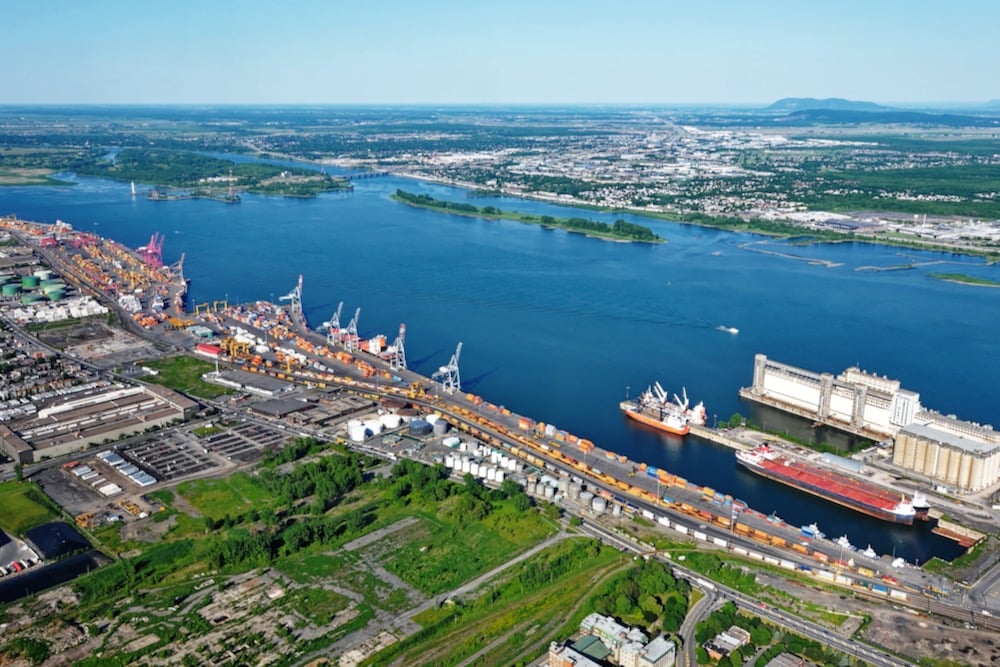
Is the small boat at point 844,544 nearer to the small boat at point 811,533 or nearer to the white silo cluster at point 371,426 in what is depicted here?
the small boat at point 811,533

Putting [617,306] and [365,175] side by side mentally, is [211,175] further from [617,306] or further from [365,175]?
[617,306]

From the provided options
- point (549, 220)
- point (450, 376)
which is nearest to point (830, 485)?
point (450, 376)

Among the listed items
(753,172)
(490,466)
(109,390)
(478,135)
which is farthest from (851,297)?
(478,135)

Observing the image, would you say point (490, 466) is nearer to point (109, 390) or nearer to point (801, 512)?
point (801, 512)

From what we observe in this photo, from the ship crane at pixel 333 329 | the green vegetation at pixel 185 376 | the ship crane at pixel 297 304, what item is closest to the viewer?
the green vegetation at pixel 185 376

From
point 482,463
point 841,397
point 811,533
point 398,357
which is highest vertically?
point 841,397

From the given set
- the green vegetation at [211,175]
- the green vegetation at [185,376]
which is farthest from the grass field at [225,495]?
the green vegetation at [211,175]
